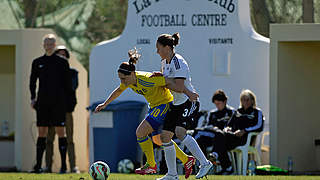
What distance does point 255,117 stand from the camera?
562 inches

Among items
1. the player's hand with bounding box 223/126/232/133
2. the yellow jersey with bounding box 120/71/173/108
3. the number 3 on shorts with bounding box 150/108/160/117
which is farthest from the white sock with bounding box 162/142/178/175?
the player's hand with bounding box 223/126/232/133

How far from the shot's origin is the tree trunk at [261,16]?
23197mm

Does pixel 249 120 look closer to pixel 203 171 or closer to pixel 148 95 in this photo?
pixel 203 171

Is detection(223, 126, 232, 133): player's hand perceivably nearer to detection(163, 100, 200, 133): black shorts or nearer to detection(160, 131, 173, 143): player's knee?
detection(163, 100, 200, 133): black shorts

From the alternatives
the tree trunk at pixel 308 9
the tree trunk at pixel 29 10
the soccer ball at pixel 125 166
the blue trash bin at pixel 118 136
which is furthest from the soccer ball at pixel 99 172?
the tree trunk at pixel 29 10

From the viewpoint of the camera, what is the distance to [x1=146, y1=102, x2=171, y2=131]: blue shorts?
10.4 meters

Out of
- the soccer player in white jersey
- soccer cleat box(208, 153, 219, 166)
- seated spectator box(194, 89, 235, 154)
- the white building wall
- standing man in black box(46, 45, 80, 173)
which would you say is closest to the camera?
the soccer player in white jersey

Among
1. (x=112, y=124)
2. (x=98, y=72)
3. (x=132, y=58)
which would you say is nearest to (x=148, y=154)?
(x=132, y=58)

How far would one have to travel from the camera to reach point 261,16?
2333cm

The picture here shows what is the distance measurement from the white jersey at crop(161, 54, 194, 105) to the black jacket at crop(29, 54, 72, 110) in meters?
3.97

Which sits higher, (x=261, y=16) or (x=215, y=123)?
(x=261, y=16)

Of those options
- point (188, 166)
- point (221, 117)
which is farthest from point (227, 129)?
point (188, 166)

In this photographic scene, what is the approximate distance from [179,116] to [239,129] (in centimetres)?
396

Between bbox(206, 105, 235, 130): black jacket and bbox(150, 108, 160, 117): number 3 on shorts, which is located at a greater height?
bbox(150, 108, 160, 117): number 3 on shorts
